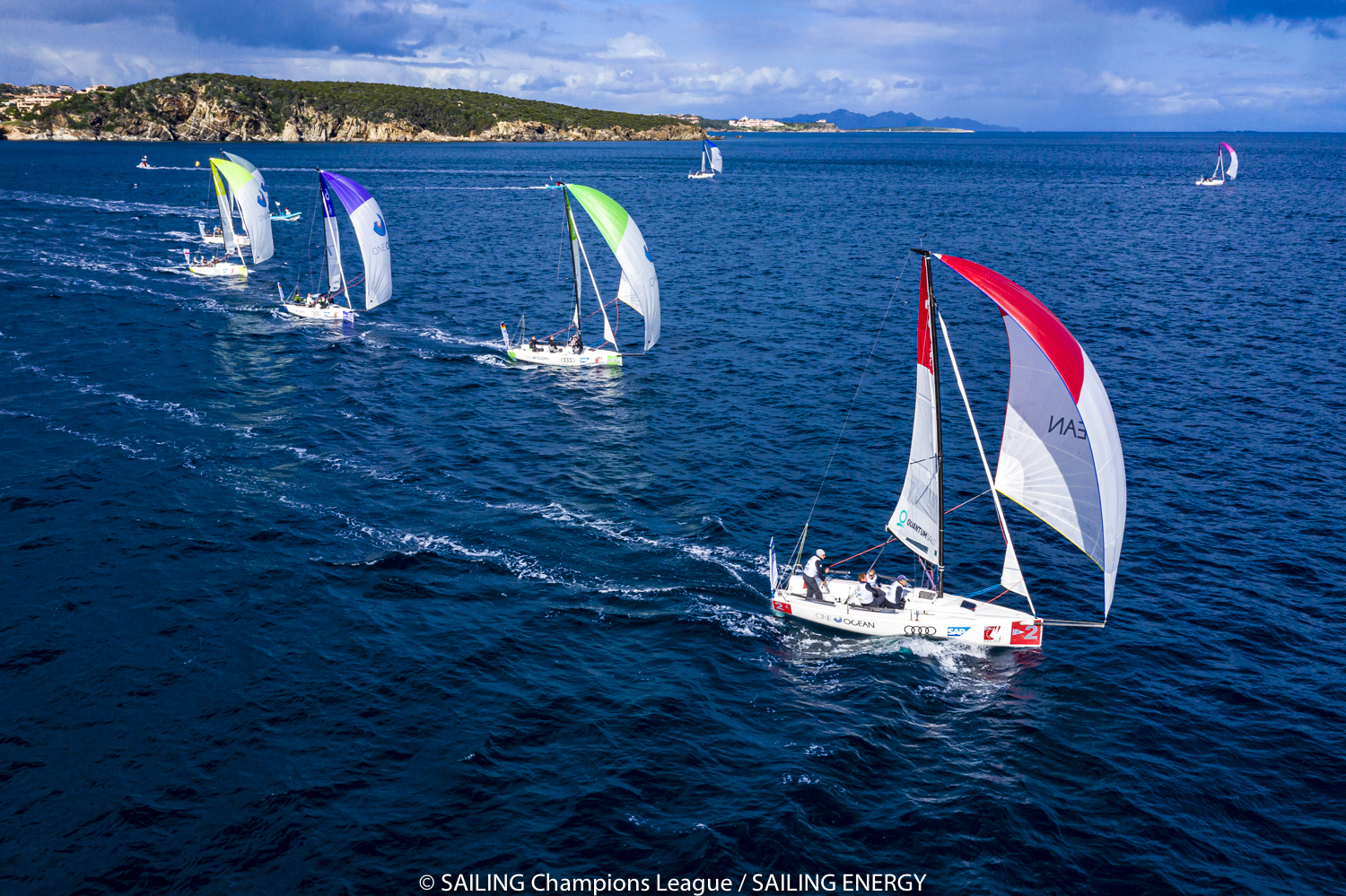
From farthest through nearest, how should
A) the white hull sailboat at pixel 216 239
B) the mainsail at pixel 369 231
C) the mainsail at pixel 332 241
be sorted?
1. the white hull sailboat at pixel 216 239
2. the mainsail at pixel 332 241
3. the mainsail at pixel 369 231

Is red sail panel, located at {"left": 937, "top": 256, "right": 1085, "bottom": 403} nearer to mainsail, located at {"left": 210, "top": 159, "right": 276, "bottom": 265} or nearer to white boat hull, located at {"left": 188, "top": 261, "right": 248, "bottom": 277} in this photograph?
mainsail, located at {"left": 210, "top": 159, "right": 276, "bottom": 265}

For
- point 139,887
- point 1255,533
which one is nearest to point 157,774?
point 139,887

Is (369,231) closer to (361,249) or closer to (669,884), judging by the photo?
(361,249)

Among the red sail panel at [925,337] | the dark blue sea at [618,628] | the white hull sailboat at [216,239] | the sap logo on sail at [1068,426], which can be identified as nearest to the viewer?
the dark blue sea at [618,628]

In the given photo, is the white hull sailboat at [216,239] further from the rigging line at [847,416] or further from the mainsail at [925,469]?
the mainsail at [925,469]

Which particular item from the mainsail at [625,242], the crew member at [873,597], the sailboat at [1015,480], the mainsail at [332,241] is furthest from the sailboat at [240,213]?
the crew member at [873,597]

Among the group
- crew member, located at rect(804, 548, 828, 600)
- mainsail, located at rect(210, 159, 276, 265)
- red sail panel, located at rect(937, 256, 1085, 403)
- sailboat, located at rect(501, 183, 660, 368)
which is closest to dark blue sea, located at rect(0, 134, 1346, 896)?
crew member, located at rect(804, 548, 828, 600)
